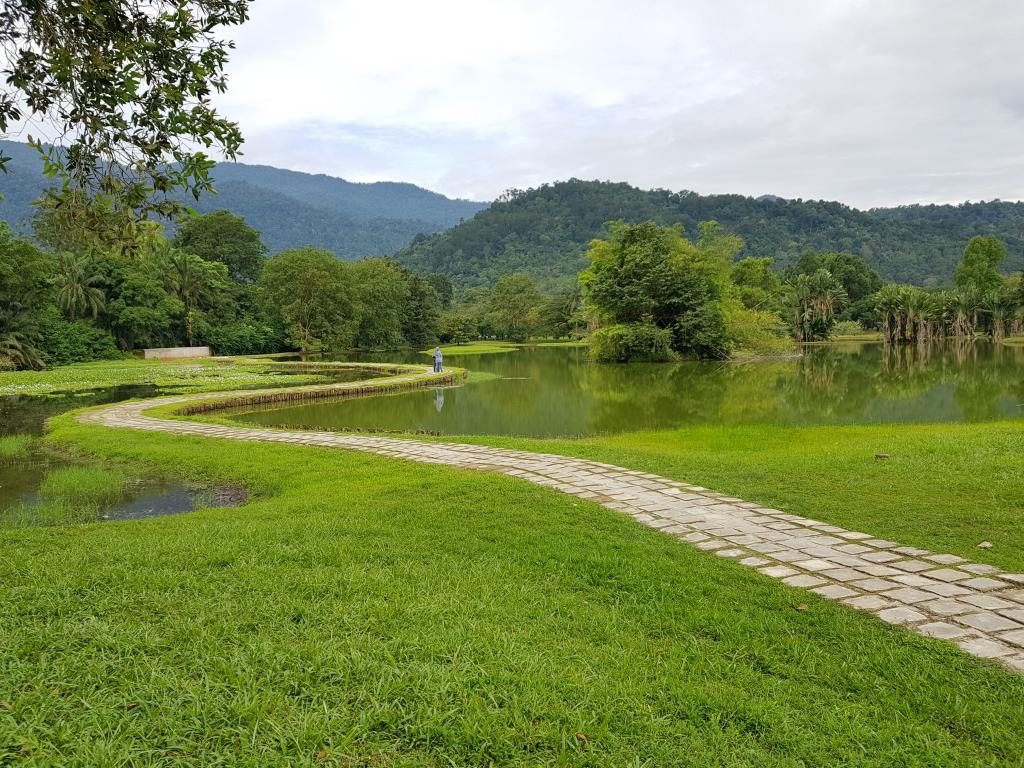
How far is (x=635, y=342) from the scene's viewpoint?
38.5 m

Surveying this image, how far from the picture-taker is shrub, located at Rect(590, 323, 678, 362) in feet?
125

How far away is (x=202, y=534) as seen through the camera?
512 centimetres

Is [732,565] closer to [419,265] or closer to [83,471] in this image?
[83,471]

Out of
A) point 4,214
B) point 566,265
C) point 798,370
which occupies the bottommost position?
point 798,370

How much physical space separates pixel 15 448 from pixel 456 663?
12.5 metres

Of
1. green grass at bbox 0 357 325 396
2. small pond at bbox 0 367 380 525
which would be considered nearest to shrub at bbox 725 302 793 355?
green grass at bbox 0 357 325 396

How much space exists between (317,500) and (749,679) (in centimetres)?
493

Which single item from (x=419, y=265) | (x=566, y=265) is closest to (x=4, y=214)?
(x=419, y=265)

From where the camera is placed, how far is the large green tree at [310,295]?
48.4m

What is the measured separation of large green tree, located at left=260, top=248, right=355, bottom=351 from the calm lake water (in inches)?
1006

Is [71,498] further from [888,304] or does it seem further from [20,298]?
[888,304]

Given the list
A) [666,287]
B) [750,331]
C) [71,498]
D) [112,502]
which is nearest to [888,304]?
[750,331]

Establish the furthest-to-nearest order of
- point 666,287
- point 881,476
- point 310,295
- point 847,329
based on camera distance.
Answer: point 847,329, point 310,295, point 666,287, point 881,476

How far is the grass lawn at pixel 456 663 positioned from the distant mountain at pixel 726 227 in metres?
101
